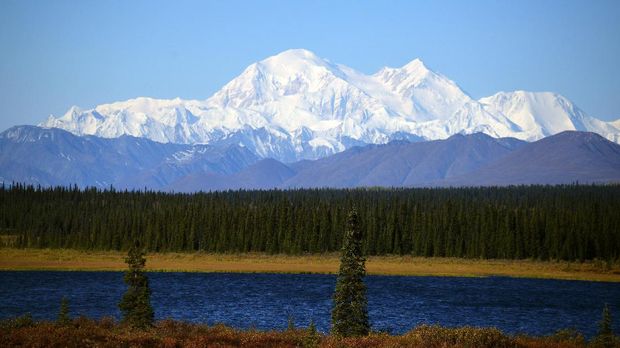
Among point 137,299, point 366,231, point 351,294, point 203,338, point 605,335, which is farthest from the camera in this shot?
point 366,231

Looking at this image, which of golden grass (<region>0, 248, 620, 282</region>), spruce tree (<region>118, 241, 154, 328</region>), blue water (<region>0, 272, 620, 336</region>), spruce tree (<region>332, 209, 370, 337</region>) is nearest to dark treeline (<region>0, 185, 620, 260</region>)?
golden grass (<region>0, 248, 620, 282</region>)

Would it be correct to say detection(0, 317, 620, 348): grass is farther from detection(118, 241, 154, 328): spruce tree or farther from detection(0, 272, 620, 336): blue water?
detection(0, 272, 620, 336): blue water

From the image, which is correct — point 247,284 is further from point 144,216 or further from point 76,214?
point 76,214

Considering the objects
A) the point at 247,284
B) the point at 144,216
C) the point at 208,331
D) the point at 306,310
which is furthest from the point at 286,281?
the point at 208,331

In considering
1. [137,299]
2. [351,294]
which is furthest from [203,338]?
[351,294]

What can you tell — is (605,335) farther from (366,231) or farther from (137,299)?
(366,231)

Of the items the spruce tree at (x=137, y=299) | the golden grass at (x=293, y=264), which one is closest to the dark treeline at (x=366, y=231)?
the golden grass at (x=293, y=264)

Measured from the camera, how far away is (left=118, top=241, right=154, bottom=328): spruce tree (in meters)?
45.9

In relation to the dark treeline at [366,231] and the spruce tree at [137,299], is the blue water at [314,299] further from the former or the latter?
the dark treeline at [366,231]

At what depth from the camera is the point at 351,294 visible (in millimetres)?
48250

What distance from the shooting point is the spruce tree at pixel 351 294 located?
156ft

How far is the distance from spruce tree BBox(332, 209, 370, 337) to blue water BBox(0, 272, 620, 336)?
12304 millimetres

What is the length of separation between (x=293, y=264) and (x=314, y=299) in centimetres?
5319

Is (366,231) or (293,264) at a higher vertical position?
(366,231)
